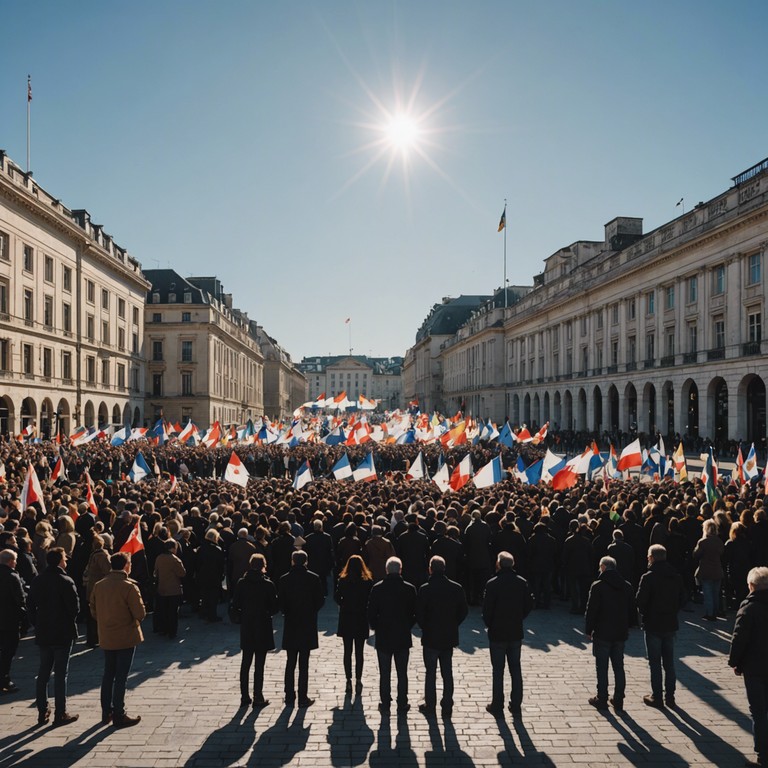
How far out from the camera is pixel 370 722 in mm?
7520

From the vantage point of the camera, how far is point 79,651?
1001cm

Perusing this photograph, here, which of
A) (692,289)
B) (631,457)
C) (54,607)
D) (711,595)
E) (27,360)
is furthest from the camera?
(692,289)

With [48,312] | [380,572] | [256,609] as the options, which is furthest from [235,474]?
[48,312]

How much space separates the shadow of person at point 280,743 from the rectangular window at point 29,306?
4421 centimetres

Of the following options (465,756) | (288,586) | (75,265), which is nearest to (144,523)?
(288,586)

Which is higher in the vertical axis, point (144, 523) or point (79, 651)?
point (144, 523)

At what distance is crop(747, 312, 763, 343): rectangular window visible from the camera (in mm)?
39469

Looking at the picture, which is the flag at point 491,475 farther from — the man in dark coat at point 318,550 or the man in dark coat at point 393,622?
the man in dark coat at point 393,622

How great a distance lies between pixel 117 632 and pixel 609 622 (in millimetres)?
5579

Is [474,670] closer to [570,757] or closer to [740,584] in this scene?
[570,757]

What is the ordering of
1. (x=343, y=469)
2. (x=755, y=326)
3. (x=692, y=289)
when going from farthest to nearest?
(x=692, y=289) → (x=755, y=326) → (x=343, y=469)

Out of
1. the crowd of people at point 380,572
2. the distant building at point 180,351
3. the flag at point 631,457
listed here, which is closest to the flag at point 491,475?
the crowd of people at point 380,572

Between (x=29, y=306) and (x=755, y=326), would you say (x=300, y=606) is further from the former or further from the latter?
(x=29, y=306)

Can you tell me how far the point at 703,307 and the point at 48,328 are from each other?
149ft
